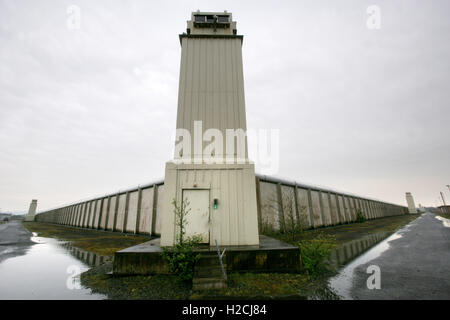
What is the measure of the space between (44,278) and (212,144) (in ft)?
19.3

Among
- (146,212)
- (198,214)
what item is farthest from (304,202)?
(198,214)

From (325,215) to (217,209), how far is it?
16391 millimetres

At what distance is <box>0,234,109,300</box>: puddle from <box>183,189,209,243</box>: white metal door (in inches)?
110

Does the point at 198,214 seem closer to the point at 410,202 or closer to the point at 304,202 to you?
the point at 304,202

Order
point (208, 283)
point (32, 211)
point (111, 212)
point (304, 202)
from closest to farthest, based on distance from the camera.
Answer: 1. point (208, 283)
2. point (304, 202)
3. point (111, 212)
4. point (32, 211)

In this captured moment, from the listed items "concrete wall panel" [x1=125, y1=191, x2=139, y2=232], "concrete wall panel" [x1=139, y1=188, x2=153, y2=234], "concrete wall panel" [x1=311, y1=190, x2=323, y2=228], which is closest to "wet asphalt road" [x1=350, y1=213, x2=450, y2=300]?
"concrete wall panel" [x1=311, y1=190, x2=323, y2=228]

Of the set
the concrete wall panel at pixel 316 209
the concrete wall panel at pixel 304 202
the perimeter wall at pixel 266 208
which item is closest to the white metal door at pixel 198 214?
the perimeter wall at pixel 266 208

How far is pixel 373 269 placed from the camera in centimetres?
518

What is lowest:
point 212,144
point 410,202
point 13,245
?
point 13,245

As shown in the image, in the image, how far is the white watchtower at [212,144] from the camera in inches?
239

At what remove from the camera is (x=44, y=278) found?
482 centimetres

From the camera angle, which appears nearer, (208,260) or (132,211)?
(208,260)

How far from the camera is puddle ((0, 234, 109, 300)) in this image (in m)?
3.77
